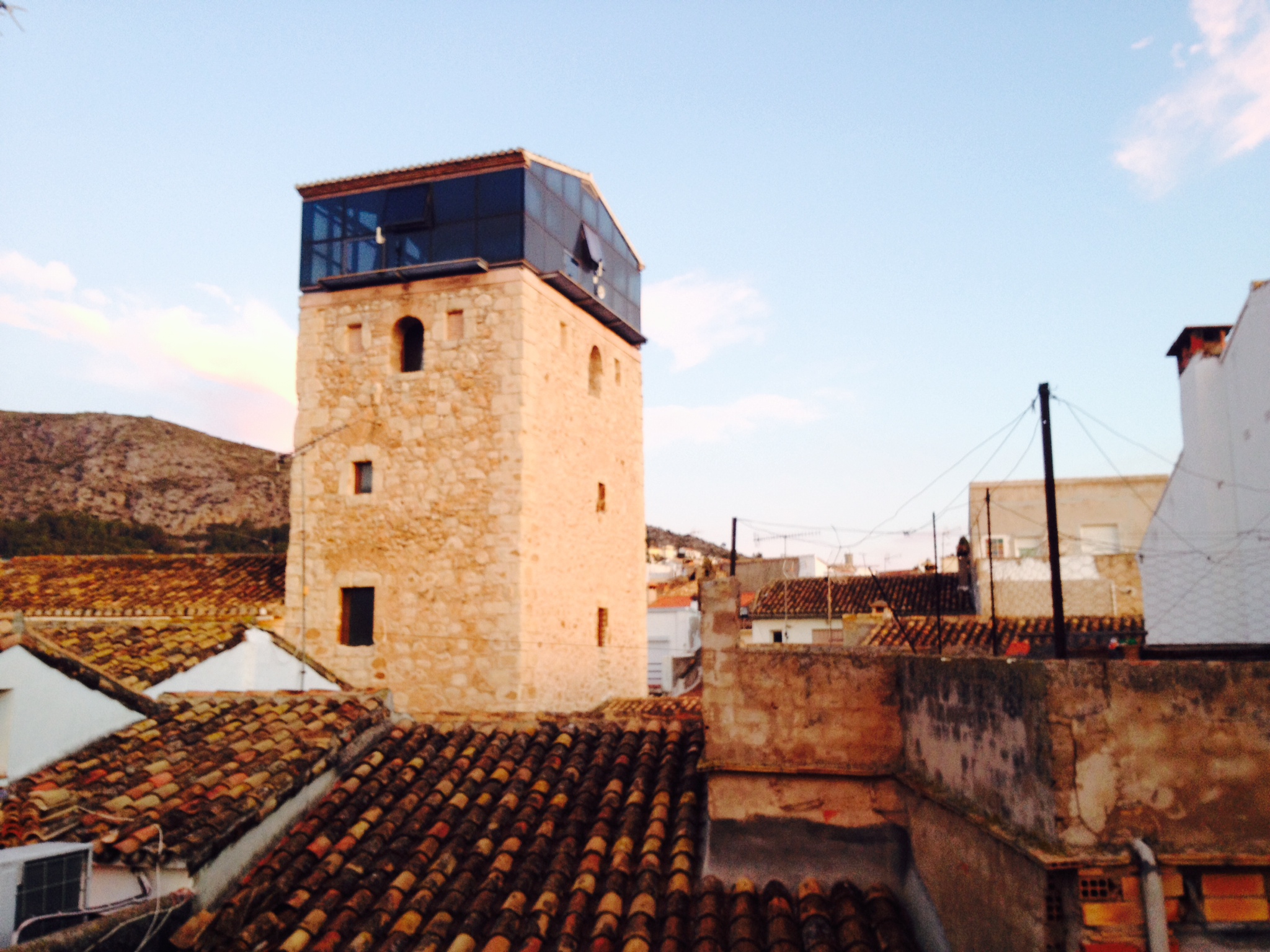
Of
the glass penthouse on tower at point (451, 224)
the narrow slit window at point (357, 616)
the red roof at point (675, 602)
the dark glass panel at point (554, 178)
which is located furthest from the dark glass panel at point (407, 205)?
the red roof at point (675, 602)

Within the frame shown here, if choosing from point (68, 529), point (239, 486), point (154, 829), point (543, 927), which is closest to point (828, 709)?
point (543, 927)

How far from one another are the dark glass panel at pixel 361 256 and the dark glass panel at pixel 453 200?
1.25 m

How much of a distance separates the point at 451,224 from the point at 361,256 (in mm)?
1792

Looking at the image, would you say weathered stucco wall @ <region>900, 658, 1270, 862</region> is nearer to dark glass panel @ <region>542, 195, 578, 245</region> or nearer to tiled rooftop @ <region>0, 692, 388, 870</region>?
tiled rooftop @ <region>0, 692, 388, 870</region>

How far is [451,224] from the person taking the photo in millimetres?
15305

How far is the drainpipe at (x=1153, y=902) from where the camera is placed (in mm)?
3549

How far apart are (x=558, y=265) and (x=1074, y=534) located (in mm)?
16929

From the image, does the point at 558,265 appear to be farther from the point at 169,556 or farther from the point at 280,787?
the point at 280,787

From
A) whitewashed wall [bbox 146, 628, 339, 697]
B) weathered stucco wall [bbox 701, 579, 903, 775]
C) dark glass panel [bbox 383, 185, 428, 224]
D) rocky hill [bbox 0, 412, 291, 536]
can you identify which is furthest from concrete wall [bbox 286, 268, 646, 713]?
rocky hill [bbox 0, 412, 291, 536]

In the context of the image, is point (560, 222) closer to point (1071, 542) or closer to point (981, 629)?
point (981, 629)

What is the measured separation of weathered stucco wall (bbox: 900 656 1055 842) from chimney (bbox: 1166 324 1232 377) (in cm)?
982

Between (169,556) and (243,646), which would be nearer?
(243,646)

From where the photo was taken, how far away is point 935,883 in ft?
16.4

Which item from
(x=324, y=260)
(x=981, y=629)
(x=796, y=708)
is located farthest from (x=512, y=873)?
(x=981, y=629)
